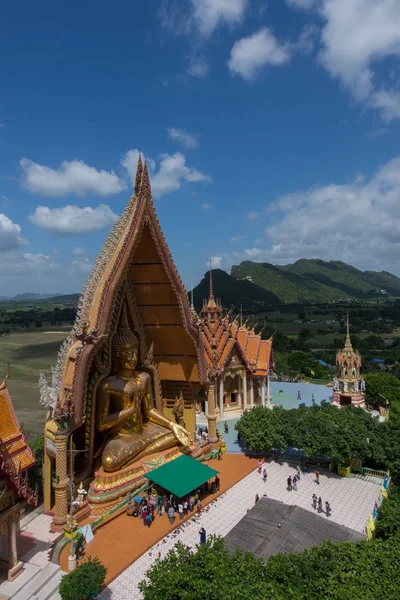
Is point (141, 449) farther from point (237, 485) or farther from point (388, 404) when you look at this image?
point (388, 404)

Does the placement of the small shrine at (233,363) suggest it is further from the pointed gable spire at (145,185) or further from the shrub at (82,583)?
the shrub at (82,583)

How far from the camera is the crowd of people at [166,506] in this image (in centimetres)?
1656

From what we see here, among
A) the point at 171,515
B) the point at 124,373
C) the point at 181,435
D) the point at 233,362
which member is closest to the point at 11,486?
the point at 171,515

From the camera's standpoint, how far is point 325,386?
139 feet

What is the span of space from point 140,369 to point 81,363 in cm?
544

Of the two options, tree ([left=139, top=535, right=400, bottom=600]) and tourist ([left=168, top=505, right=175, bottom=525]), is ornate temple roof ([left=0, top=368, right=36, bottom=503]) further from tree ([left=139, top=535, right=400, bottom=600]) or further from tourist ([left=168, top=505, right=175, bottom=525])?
tourist ([left=168, top=505, right=175, bottom=525])

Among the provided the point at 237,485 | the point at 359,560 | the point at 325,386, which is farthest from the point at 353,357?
the point at 359,560

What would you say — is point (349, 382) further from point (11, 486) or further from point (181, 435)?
point (11, 486)

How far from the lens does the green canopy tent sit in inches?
674

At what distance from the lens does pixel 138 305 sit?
20.7m

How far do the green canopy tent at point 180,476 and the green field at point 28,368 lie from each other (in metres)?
6.82

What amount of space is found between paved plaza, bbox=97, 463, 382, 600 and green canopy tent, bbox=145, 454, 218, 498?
1.27 metres

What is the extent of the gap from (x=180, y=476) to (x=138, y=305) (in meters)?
8.26

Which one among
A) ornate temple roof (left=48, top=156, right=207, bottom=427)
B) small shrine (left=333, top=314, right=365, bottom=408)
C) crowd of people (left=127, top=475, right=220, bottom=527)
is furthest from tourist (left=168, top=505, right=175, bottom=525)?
small shrine (left=333, top=314, right=365, bottom=408)
